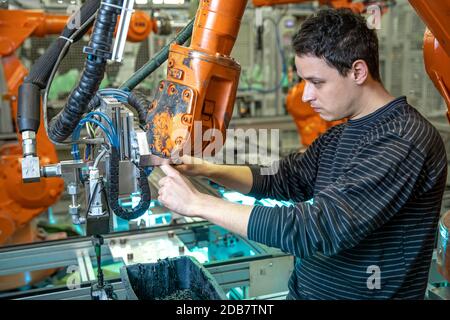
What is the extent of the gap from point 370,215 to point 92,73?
864mm

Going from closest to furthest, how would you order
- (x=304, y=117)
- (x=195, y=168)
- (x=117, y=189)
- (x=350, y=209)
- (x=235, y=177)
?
(x=350, y=209) < (x=117, y=189) < (x=195, y=168) < (x=235, y=177) < (x=304, y=117)

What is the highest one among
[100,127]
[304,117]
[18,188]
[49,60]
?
[49,60]

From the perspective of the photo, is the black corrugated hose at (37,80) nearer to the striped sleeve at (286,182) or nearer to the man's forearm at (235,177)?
the man's forearm at (235,177)

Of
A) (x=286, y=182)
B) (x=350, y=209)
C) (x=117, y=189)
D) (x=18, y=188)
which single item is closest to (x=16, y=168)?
(x=18, y=188)

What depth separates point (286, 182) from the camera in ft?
5.96

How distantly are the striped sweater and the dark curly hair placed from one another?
0.18 m

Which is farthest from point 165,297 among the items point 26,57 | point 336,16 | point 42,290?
point 26,57

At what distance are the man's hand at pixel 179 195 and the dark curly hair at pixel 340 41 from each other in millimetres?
531

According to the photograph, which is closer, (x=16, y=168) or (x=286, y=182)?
(x=286, y=182)

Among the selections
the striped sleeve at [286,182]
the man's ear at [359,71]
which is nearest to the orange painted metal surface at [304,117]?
the striped sleeve at [286,182]

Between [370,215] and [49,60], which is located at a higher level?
[49,60]

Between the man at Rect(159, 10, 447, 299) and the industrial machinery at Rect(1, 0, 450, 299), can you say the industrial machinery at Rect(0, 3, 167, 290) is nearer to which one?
the industrial machinery at Rect(1, 0, 450, 299)

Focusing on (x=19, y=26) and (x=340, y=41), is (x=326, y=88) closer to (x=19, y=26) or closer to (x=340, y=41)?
(x=340, y=41)

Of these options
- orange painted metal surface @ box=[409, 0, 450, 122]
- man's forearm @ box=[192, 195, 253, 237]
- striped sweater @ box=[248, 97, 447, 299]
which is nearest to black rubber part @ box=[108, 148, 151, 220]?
man's forearm @ box=[192, 195, 253, 237]
